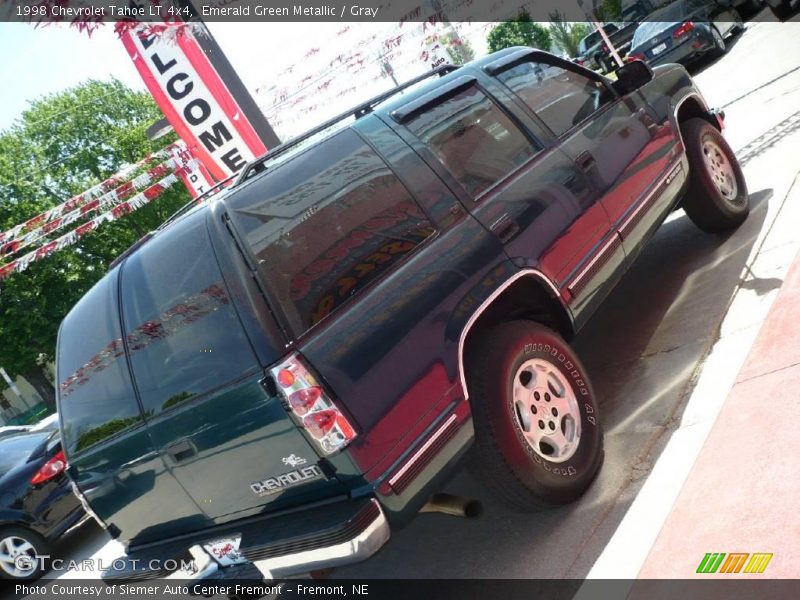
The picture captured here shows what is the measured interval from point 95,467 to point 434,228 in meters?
2.06

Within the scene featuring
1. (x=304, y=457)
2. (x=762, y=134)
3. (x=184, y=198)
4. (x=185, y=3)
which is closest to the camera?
(x=304, y=457)

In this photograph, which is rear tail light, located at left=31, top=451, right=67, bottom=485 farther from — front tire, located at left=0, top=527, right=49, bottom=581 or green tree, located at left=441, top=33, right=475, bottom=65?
green tree, located at left=441, top=33, right=475, bottom=65

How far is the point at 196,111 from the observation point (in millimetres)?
9531

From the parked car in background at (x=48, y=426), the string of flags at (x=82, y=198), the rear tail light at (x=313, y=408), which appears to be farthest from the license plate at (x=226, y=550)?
the string of flags at (x=82, y=198)

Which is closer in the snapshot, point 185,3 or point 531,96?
point 531,96

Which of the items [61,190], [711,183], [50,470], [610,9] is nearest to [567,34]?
[610,9]

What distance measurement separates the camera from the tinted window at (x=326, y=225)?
123 inches

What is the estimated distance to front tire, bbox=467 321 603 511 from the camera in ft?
10.8

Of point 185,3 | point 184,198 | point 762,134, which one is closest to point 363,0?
point 185,3

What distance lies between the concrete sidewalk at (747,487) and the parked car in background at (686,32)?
1460 cm

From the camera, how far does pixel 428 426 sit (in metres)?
3.10

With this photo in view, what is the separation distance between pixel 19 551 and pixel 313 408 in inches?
222

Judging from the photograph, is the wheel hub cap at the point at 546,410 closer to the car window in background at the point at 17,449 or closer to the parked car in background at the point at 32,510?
the parked car in background at the point at 32,510

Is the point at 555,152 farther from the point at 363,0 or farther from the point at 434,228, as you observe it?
the point at 363,0
